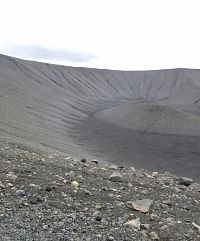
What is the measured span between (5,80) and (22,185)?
51209 millimetres

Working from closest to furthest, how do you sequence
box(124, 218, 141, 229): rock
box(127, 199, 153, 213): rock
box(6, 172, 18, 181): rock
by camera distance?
box(124, 218, 141, 229): rock < box(127, 199, 153, 213): rock < box(6, 172, 18, 181): rock

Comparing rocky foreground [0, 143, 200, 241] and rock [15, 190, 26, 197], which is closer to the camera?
rocky foreground [0, 143, 200, 241]

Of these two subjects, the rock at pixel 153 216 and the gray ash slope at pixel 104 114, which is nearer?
the rock at pixel 153 216

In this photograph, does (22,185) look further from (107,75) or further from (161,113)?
(107,75)

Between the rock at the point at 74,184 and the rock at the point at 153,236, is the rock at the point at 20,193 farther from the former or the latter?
the rock at the point at 153,236

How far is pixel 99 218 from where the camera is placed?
666 centimetres

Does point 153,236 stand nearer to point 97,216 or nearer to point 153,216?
point 153,216

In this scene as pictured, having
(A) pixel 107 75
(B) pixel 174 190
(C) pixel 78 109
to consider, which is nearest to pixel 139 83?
(A) pixel 107 75

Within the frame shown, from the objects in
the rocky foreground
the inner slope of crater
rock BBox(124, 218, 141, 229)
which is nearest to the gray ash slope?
the inner slope of crater

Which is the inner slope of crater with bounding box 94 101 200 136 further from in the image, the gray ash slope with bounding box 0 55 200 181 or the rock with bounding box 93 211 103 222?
the rock with bounding box 93 211 103 222

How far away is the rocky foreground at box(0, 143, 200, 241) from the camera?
6184mm

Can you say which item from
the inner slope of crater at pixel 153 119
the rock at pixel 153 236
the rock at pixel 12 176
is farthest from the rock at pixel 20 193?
the inner slope of crater at pixel 153 119

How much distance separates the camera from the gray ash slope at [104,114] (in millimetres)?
30391

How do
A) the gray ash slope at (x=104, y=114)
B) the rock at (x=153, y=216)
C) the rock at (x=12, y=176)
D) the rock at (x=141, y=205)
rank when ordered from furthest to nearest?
the gray ash slope at (x=104, y=114)
the rock at (x=12, y=176)
the rock at (x=141, y=205)
the rock at (x=153, y=216)
